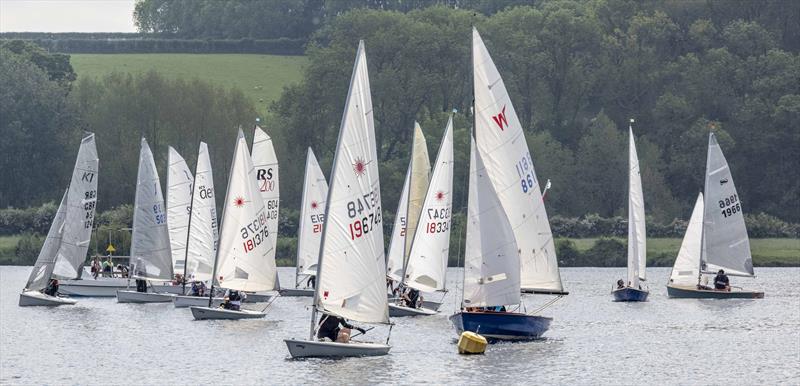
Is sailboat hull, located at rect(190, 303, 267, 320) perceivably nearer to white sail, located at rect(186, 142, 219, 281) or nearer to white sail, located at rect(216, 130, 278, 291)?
white sail, located at rect(216, 130, 278, 291)

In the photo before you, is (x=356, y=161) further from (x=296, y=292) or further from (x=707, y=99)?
(x=707, y=99)

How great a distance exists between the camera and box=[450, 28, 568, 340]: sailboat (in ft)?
168

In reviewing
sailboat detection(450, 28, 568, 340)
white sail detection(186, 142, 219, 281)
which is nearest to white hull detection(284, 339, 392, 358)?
sailboat detection(450, 28, 568, 340)

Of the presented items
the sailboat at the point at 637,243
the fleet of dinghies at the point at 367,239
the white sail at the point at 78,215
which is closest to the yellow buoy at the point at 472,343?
the fleet of dinghies at the point at 367,239

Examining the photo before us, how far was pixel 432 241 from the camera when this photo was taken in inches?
2453

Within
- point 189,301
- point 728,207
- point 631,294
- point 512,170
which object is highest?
point 728,207

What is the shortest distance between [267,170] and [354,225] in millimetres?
31023

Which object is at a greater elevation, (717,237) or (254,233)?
(717,237)

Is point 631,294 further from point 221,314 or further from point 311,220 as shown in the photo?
point 221,314

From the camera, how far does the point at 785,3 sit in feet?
461

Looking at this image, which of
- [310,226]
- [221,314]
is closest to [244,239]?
[221,314]

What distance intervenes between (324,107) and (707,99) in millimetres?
31021

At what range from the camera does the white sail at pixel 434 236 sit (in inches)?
2438

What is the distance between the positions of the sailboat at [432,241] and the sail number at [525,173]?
10.0 meters
